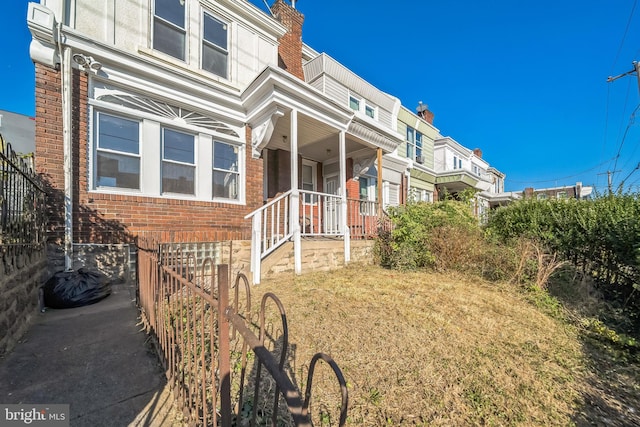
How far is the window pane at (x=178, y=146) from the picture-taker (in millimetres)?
5637

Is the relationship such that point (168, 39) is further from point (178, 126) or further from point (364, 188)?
point (364, 188)

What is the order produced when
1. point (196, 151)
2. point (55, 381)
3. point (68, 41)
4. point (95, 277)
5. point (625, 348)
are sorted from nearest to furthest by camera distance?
1. point (55, 381)
2. point (625, 348)
3. point (95, 277)
4. point (68, 41)
5. point (196, 151)

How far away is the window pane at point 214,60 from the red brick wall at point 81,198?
248 cm

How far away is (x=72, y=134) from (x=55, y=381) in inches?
162

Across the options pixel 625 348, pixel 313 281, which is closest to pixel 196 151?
pixel 313 281

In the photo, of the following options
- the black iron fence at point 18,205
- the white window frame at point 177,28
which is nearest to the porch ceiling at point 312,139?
the white window frame at point 177,28

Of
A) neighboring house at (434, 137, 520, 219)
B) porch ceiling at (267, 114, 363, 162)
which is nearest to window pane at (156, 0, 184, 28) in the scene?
porch ceiling at (267, 114, 363, 162)

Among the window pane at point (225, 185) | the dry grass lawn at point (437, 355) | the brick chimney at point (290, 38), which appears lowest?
the dry grass lawn at point (437, 355)

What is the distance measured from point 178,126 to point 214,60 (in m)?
2.02

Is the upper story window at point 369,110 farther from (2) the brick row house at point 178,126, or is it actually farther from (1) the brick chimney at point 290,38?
(1) the brick chimney at point 290,38

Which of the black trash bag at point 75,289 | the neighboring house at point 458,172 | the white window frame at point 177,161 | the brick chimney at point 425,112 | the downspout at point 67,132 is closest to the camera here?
the black trash bag at point 75,289

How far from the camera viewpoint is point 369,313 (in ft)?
11.4

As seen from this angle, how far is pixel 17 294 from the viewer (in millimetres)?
2834

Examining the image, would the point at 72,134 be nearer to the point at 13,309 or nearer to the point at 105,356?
the point at 13,309
